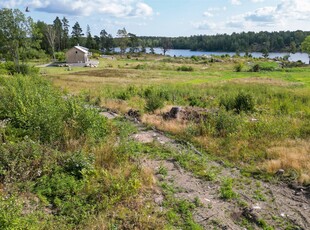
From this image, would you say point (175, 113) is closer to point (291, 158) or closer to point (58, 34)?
point (291, 158)

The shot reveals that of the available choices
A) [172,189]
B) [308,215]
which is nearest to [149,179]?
[172,189]

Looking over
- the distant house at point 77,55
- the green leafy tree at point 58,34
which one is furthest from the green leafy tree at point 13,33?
the green leafy tree at point 58,34

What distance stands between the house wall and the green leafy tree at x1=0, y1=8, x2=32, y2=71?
23456 millimetres

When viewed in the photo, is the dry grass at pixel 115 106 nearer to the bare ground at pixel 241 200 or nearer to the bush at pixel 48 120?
the bush at pixel 48 120

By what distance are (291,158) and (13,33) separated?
130 ft

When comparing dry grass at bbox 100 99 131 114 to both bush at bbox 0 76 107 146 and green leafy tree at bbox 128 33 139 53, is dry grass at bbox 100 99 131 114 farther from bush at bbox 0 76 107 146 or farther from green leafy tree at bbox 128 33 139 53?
green leafy tree at bbox 128 33 139 53

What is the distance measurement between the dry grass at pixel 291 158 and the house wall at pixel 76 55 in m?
60.2

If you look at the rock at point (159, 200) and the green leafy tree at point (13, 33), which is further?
the green leafy tree at point (13, 33)

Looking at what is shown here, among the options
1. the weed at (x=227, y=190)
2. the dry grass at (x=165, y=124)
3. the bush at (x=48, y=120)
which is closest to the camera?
the weed at (x=227, y=190)

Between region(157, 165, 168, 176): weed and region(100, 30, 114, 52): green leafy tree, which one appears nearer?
region(157, 165, 168, 176): weed

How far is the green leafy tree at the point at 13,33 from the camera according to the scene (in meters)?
37.3

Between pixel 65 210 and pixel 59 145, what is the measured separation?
3106 millimetres

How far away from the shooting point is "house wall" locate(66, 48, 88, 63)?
64.6 m

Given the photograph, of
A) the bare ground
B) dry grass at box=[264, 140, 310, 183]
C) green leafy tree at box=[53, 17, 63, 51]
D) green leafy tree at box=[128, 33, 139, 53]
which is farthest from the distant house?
the bare ground
